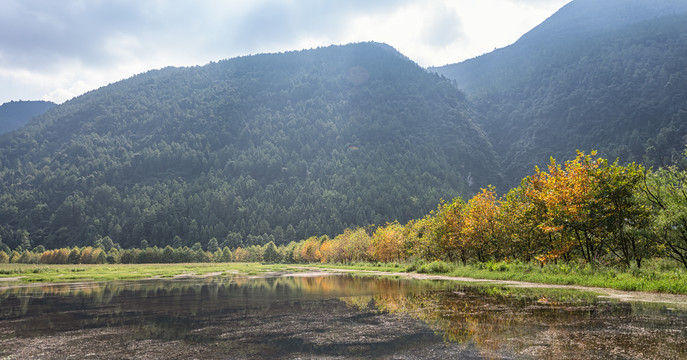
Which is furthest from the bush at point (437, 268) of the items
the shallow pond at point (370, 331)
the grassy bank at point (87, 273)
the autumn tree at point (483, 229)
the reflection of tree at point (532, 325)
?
the grassy bank at point (87, 273)

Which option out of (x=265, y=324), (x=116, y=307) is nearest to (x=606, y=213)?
(x=265, y=324)

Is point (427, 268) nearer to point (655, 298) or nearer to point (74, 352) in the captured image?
point (655, 298)

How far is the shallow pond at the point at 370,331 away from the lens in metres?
9.36

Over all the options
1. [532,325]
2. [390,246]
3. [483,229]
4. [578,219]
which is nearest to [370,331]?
[532,325]

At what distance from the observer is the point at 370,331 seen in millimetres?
12125

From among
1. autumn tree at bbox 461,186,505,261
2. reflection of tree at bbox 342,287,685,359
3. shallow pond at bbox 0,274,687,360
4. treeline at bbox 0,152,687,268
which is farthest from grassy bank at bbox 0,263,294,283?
reflection of tree at bbox 342,287,685,359

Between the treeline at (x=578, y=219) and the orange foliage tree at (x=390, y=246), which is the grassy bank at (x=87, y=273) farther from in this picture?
the treeline at (x=578, y=219)

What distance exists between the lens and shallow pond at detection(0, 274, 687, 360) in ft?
30.7

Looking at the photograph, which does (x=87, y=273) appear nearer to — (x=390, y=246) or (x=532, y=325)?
(x=390, y=246)

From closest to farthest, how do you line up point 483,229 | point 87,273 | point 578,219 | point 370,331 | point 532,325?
point 532,325 → point 370,331 → point 578,219 → point 483,229 → point 87,273

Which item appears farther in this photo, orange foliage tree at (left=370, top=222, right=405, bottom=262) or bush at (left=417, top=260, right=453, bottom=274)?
orange foliage tree at (left=370, top=222, right=405, bottom=262)

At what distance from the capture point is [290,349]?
33.2ft

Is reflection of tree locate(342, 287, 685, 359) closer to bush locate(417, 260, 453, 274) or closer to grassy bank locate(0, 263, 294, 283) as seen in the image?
bush locate(417, 260, 453, 274)

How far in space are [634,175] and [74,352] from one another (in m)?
31.5
